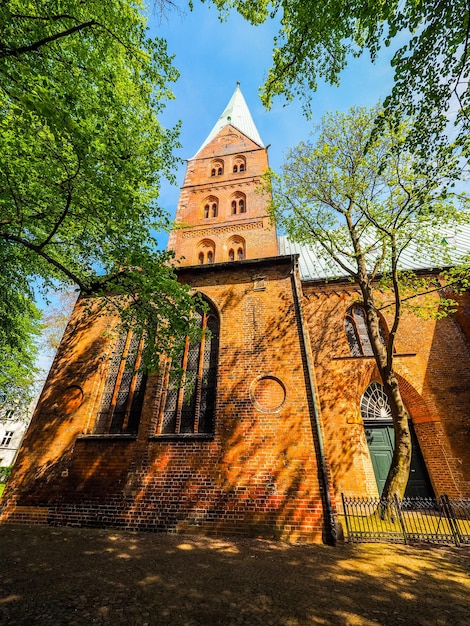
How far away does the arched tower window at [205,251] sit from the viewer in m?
14.5

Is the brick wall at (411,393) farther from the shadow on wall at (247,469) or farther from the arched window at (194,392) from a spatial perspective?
the arched window at (194,392)

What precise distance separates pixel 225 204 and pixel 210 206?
992 mm

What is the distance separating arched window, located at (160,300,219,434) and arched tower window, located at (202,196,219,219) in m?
9.94

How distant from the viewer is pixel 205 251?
14797mm

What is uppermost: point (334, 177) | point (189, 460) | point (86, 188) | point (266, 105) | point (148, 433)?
point (334, 177)

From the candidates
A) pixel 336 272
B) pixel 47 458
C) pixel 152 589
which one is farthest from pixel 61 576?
pixel 336 272

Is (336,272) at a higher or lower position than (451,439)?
higher

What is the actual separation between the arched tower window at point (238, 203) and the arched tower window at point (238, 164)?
2428 millimetres

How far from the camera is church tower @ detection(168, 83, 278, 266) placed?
47.3ft

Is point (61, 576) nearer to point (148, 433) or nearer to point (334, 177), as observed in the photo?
point (148, 433)

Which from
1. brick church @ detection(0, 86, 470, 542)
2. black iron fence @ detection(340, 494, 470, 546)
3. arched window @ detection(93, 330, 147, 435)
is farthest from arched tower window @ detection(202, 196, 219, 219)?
black iron fence @ detection(340, 494, 470, 546)

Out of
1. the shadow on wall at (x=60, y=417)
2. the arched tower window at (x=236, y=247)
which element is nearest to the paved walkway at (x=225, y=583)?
the shadow on wall at (x=60, y=417)

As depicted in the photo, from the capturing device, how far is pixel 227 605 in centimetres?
291

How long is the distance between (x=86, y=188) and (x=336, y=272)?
10675mm
